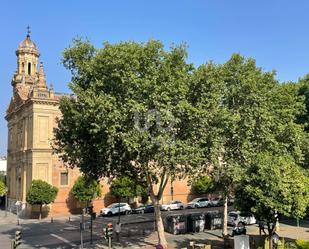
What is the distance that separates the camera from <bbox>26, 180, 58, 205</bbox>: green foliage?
46.0m

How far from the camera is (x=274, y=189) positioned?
19953 millimetres

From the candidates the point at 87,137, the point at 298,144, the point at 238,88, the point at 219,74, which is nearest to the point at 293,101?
the point at 298,144

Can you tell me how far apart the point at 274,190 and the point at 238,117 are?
4.96 metres

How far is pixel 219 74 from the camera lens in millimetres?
23453

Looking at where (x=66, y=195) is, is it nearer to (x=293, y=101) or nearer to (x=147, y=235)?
(x=147, y=235)

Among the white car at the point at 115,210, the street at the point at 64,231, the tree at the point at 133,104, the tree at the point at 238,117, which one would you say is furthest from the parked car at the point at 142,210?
the tree at the point at 133,104

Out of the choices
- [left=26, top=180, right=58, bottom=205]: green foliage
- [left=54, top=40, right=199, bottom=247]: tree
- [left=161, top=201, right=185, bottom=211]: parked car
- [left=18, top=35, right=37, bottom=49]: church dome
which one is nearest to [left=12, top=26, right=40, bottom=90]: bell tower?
[left=18, top=35, right=37, bottom=49]: church dome

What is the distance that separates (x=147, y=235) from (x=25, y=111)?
28.7 m

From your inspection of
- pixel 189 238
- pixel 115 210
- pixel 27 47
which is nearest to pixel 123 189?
pixel 115 210

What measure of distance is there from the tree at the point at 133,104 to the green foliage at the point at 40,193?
79.3ft

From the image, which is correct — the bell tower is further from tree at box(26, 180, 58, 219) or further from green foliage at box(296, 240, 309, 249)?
green foliage at box(296, 240, 309, 249)

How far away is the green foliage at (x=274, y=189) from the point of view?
19969 millimetres

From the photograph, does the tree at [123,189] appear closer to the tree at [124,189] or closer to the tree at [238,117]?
the tree at [124,189]

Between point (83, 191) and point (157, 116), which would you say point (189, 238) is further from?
point (83, 191)
